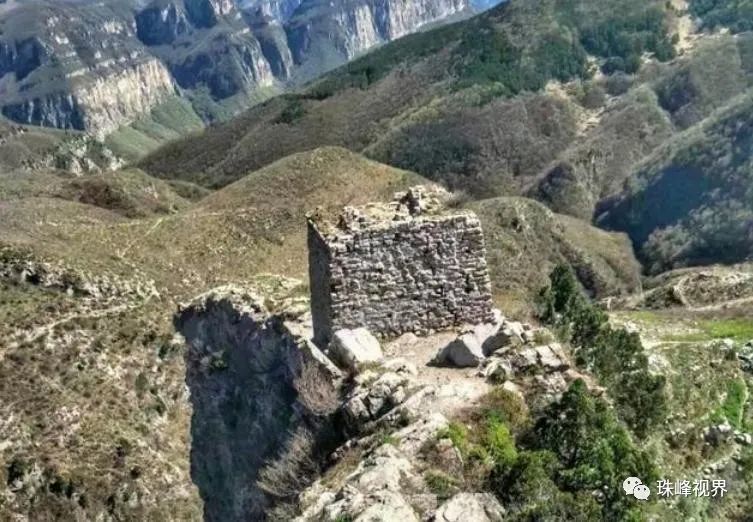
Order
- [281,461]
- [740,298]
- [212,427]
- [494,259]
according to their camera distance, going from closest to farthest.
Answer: [281,461] → [212,427] → [740,298] → [494,259]

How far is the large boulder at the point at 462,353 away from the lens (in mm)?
16328

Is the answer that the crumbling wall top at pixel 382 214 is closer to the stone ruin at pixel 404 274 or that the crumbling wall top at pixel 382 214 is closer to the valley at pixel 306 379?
the stone ruin at pixel 404 274

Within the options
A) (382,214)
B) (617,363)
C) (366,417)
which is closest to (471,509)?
(366,417)

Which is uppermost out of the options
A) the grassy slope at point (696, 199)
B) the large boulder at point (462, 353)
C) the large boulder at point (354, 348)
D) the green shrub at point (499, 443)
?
the large boulder at point (354, 348)

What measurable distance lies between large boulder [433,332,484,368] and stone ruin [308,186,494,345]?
1567 millimetres

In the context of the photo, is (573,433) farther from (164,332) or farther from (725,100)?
(725,100)

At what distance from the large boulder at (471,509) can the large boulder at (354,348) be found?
5314 mm

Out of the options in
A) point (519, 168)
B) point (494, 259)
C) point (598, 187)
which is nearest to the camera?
point (494, 259)

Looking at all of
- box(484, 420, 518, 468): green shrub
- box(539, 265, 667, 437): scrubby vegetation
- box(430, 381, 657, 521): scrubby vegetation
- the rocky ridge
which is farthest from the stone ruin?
box(484, 420, 518, 468): green shrub

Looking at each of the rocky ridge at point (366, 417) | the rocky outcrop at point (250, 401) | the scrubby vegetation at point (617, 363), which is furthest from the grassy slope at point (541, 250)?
the rocky ridge at point (366, 417)

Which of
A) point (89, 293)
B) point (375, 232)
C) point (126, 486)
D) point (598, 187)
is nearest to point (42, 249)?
point (89, 293)

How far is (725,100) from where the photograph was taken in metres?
173

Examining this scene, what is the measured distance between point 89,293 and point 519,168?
13822 centimetres

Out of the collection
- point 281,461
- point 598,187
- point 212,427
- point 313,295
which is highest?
point 313,295
